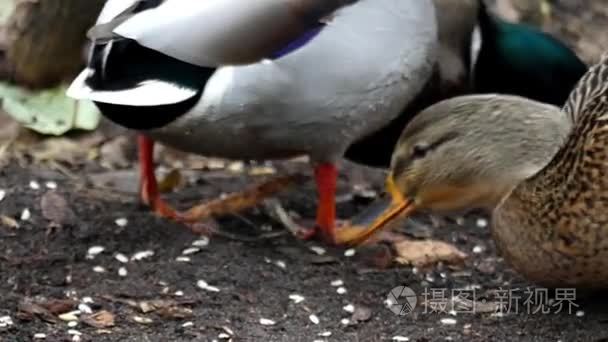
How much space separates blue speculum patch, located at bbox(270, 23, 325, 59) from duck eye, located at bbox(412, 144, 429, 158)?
0.43m

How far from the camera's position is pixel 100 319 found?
3.34 metres

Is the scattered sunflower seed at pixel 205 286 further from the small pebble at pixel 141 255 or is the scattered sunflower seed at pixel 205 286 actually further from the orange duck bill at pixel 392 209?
the orange duck bill at pixel 392 209

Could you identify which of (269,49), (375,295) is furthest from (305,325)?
(269,49)

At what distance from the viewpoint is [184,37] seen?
3.44 m

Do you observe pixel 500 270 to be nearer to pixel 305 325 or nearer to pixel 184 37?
pixel 305 325

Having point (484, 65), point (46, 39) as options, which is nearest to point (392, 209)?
point (484, 65)

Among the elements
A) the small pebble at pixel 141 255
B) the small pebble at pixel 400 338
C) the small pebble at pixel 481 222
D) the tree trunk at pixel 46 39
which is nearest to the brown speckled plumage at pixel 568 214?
the small pebble at pixel 400 338

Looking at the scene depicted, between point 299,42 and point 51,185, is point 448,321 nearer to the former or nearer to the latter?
point 299,42

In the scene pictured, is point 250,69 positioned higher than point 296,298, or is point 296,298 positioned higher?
point 250,69

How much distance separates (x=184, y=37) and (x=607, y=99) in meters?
A: 1.07

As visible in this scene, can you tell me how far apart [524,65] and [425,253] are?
1.21m

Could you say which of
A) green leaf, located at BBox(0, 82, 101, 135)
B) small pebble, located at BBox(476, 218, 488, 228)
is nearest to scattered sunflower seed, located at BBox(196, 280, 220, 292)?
small pebble, located at BBox(476, 218, 488, 228)

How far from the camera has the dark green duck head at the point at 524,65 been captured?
4.84 meters

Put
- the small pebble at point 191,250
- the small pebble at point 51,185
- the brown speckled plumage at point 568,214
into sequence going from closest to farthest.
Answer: the brown speckled plumage at point 568,214 → the small pebble at point 191,250 → the small pebble at point 51,185
